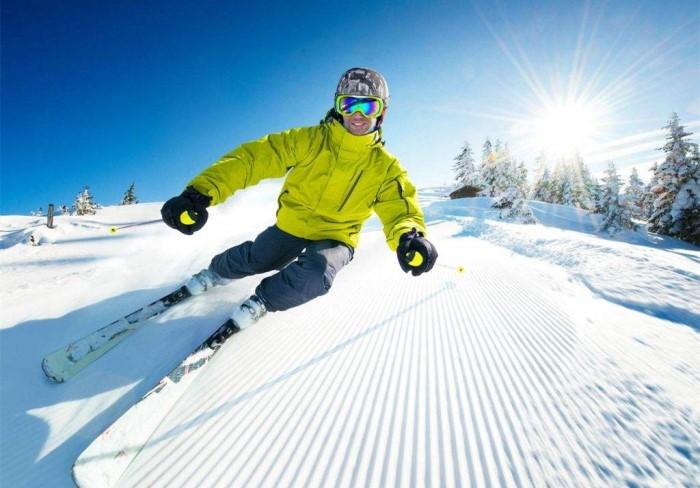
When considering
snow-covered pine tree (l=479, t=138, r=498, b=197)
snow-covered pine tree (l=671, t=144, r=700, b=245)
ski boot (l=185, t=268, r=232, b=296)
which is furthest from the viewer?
snow-covered pine tree (l=479, t=138, r=498, b=197)

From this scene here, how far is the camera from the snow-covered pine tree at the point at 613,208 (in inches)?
936

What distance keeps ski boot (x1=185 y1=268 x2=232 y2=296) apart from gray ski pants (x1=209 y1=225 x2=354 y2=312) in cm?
8

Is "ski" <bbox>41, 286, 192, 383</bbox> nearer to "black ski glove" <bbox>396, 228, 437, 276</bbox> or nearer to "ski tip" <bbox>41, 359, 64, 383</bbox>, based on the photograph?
"ski tip" <bbox>41, 359, 64, 383</bbox>

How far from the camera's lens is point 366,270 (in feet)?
13.7

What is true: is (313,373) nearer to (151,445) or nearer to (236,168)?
(151,445)

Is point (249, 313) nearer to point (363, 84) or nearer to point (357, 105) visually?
point (357, 105)

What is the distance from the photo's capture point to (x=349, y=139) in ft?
9.04

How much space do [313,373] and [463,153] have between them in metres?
43.7

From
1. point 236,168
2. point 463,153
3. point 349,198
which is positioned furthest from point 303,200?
point 463,153

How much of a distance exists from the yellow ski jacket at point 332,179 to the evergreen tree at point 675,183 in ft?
88.2

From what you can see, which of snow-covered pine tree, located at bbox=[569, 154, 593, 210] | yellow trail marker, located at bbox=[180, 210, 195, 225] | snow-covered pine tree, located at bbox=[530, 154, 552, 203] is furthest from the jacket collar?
snow-covered pine tree, located at bbox=[530, 154, 552, 203]

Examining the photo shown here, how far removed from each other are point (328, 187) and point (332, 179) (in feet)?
0.28

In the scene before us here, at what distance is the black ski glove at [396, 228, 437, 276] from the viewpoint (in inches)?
91.9

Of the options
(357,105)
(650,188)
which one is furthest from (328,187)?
(650,188)
